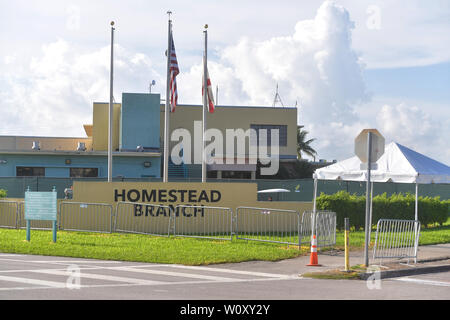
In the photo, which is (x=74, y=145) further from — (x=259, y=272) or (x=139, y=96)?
(x=259, y=272)

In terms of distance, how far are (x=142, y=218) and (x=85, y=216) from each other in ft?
6.79

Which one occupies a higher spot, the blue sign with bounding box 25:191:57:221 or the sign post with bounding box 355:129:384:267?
the sign post with bounding box 355:129:384:267

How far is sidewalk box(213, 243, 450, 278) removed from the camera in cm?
1368

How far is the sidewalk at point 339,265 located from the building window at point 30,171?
30165 millimetres

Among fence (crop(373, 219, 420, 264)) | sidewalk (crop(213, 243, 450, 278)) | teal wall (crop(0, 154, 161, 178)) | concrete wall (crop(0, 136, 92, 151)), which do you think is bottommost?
sidewalk (crop(213, 243, 450, 278))

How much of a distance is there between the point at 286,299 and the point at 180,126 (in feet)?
143

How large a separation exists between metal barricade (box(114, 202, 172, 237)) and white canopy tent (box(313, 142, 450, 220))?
5764mm

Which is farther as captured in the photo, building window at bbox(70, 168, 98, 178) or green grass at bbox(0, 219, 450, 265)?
building window at bbox(70, 168, 98, 178)

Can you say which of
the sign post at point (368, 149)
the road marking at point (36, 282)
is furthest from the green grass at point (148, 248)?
the road marking at point (36, 282)

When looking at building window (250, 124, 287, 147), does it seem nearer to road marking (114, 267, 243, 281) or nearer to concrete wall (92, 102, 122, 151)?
concrete wall (92, 102, 122, 151)

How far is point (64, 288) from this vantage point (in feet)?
34.6

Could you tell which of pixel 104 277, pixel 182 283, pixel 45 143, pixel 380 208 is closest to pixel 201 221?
pixel 380 208

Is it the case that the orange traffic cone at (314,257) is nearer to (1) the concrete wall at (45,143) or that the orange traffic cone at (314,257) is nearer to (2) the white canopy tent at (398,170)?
(2) the white canopy tent at (398,170)

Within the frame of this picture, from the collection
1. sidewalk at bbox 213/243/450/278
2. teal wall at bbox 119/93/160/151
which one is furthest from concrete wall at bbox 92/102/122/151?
sidewalk at bbox 213/243/450/278
